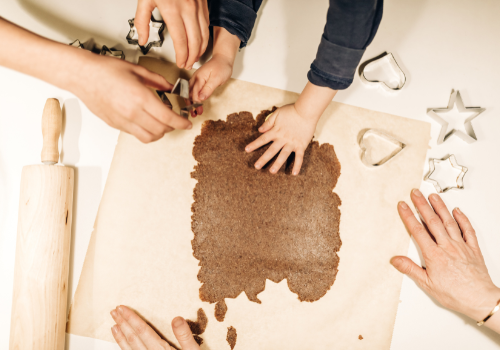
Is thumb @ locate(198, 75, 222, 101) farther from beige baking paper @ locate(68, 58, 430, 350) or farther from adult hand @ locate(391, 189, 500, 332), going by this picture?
adult hand @ locate(391, 189, 500, 332)

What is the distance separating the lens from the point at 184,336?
0.72 metres

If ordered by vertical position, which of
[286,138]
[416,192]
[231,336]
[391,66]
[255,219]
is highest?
[391,66]

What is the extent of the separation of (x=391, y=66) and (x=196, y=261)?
2.44ft

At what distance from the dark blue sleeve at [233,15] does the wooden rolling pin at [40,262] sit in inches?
20.3

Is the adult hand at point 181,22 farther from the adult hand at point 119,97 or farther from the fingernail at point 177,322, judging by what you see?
the fingernail at point 177,322

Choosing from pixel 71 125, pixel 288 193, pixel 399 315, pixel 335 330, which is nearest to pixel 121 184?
pixel 71 125

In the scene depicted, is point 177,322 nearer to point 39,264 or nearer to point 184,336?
point 184,336

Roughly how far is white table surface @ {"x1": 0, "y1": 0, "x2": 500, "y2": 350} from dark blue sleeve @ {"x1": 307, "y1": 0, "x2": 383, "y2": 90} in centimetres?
20

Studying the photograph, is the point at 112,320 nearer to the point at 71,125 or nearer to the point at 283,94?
the point at 71,125

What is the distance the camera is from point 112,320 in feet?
2.45

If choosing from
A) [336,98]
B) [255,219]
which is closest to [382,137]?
[336,98]

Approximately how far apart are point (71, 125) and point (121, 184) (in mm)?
200

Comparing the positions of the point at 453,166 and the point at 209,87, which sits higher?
the point at 209,87

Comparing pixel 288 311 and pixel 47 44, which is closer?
pixel 47 44
